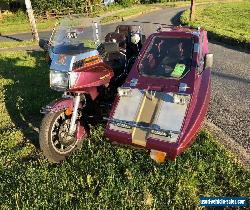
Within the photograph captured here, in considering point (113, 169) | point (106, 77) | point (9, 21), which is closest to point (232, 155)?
point (113, 169)

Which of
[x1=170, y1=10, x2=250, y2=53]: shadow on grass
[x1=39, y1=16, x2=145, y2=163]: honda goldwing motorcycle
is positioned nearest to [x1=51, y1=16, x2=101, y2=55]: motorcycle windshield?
[x1=39, y1=16, x2=145, y2=163]: honda goldwing motorcycle

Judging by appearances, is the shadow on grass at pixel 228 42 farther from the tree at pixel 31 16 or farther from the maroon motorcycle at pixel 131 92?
the tree at pixel 31 16

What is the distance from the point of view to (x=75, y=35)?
652 cm

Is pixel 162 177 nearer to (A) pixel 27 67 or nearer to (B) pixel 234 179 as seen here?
(B) pixel 234 179

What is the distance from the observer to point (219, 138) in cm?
646

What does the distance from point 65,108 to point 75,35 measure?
59.7 inches

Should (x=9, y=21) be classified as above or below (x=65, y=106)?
below

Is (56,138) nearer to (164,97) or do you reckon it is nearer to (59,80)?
(59,80)

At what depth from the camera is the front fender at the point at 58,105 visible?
5633mm

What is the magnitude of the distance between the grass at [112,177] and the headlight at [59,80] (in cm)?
117

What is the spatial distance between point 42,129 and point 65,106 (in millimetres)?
558

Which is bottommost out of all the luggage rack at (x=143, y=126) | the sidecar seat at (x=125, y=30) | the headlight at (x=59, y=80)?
the luggage rack at (x=143, y=126)

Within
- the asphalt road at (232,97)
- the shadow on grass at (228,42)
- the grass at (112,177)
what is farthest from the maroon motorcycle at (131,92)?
the shadow on grass at (228,42)

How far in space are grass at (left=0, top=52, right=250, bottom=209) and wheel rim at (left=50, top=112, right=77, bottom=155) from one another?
24cm
